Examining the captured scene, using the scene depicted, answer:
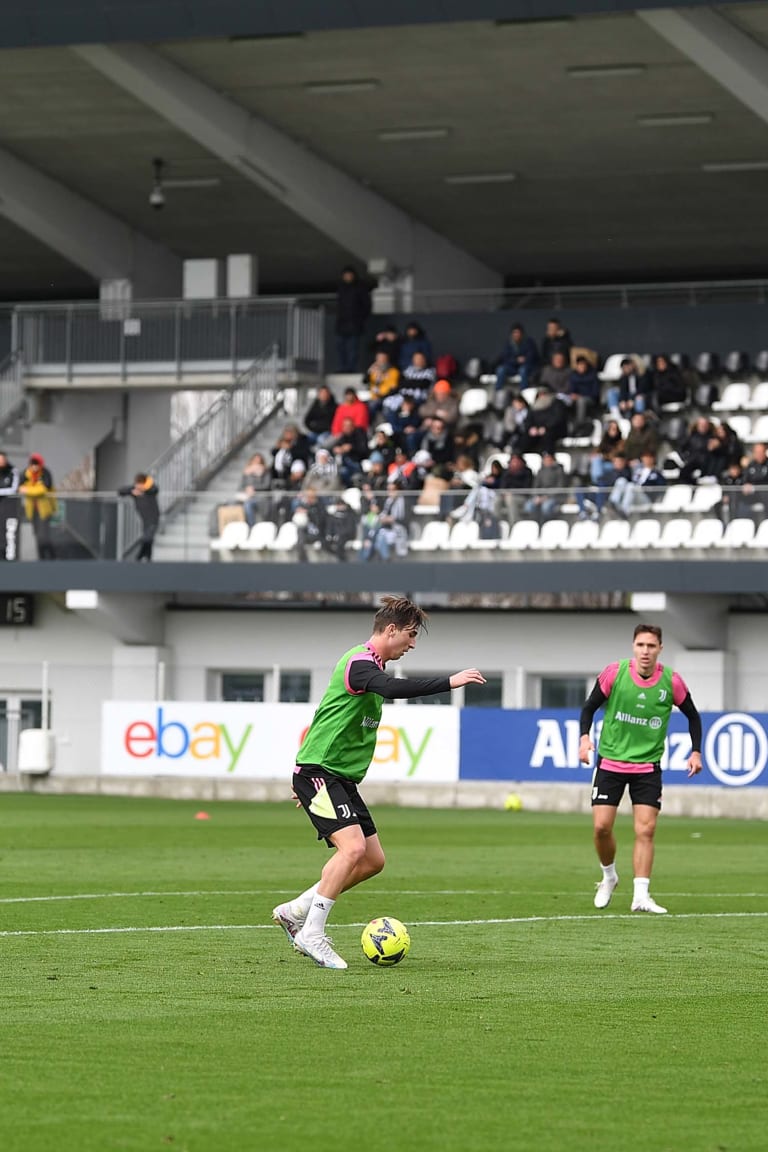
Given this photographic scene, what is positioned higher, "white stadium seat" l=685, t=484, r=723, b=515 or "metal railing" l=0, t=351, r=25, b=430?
"metal railing" l=0, t=351, r=25, b=430

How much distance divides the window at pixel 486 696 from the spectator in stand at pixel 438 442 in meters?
4.00

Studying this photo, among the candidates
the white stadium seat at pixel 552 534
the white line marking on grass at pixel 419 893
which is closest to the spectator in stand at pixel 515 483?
the white stadium seat at pixel 552 534

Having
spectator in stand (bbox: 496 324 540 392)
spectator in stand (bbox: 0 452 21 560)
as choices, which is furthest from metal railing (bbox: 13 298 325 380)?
spectator in stand (bbox: 0 452 21 560)

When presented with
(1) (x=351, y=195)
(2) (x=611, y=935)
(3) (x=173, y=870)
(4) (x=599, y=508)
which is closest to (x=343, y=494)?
(4) (x=599, y=508)

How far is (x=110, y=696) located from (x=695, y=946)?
27225 millimetres

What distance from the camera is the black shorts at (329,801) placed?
447 inches

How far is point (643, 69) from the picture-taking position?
35.1 metres

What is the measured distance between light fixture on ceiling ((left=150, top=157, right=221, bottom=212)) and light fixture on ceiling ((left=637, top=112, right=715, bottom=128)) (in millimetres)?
9697

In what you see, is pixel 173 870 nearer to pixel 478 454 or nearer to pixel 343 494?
pixel 343 494

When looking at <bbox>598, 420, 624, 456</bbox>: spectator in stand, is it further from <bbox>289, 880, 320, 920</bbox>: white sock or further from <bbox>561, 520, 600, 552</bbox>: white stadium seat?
<bbox>289, 880, 320, 920</bbox>: white sock

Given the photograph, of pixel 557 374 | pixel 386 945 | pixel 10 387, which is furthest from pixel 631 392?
pixel 386 945

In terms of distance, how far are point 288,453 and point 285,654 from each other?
13.6 ft

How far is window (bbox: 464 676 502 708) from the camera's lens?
37469 mm

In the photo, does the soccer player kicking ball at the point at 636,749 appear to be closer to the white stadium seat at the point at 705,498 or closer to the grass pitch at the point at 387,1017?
the grass pitch at the point at 387,1017
